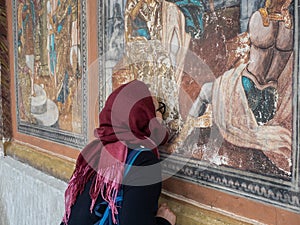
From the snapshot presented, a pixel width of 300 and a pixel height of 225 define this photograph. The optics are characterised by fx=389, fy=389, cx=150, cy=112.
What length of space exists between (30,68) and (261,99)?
2605 mm

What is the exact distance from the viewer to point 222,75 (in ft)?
5.33

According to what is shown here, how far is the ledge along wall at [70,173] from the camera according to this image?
1.55 meters

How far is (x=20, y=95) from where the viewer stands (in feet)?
12.6

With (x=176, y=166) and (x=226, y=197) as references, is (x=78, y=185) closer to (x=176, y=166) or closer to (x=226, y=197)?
(x=176, y=166)

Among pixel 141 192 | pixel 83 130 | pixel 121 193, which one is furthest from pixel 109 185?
pixel 83 130

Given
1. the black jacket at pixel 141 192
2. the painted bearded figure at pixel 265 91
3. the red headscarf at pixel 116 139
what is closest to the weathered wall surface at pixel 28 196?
the red headscarf at pixel 116 139

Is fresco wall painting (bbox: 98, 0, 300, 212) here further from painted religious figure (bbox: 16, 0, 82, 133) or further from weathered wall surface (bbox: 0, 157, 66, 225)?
weathered wall surface (bbox: 0, 157, 66, 225)

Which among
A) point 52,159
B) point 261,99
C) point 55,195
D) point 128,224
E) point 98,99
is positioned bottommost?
point 55,195

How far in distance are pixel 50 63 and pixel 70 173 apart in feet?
3.09

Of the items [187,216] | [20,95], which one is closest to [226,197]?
[187,216]

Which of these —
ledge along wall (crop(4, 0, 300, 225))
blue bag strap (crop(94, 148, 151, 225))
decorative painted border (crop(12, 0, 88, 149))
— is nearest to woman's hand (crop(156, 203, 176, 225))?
ledge along wall (crop(4, 0, 300, 225))

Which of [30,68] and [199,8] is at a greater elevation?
[199,8]

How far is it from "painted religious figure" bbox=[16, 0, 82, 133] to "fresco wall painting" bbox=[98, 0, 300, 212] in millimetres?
748

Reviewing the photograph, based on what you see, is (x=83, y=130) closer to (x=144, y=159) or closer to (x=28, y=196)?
(x=28, y=196)
